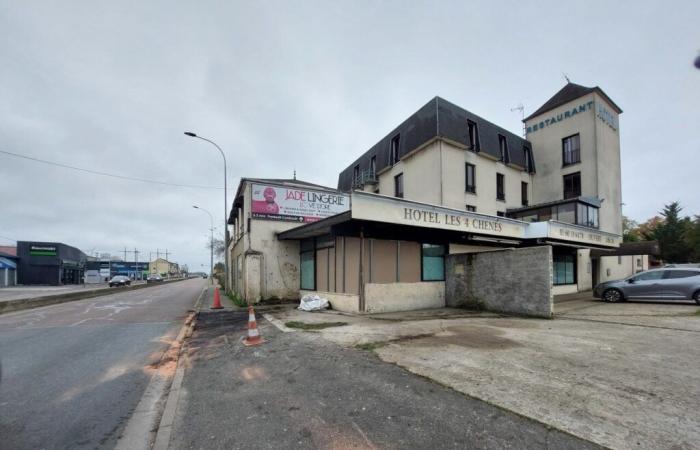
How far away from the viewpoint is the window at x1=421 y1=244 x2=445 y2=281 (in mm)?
13555

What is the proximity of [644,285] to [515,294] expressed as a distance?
709 centimetres

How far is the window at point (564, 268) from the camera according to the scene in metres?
20.0

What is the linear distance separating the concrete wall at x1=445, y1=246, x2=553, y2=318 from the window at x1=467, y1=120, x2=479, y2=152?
38.4ft

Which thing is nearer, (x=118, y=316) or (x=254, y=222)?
(x=118, y=316)

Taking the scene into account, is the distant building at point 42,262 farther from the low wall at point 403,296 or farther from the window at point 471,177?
the window at point 471,177

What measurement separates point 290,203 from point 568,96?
79.7 feet

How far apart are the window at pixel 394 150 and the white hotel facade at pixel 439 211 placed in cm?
9

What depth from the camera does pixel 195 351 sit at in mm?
6777

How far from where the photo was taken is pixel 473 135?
74.6ft

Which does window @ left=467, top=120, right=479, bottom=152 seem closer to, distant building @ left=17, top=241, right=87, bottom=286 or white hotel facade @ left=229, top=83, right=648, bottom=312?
white hotel facade @ left=229, top=83, right=648, bottom=312

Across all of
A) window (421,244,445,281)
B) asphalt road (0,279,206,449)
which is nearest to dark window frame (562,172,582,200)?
window (421,244,445,281)

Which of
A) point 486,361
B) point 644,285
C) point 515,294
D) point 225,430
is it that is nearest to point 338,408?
point 225,430

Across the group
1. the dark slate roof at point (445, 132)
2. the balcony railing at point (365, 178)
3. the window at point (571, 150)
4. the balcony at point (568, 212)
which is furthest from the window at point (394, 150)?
the window at point (571, 150)

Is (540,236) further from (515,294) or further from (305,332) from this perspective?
(305,332)
